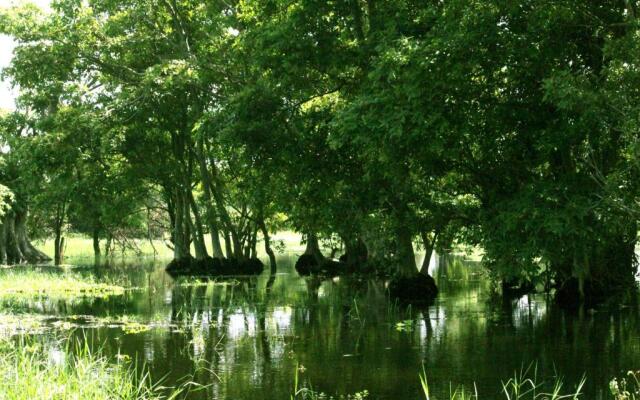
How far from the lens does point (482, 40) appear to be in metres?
14.7

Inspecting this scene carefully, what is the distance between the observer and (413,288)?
72.2 feet

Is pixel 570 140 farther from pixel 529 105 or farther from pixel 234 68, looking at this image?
pixel 234 68

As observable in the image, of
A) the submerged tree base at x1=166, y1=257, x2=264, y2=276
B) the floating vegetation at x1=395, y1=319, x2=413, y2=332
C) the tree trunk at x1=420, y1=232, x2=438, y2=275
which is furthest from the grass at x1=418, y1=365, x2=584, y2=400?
the submerged tree base at x1=166, y1=257, x2=264, y2=276

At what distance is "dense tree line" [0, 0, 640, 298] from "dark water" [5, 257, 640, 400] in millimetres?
1512

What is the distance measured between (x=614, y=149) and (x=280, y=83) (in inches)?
347

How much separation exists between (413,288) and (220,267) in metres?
13.7

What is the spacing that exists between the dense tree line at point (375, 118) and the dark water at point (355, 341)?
4.96 feet

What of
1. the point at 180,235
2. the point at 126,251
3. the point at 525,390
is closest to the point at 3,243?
the point at 180,235

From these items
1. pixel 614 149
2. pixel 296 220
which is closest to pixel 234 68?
pixel 296 220

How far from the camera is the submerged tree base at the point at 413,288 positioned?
21.8 m

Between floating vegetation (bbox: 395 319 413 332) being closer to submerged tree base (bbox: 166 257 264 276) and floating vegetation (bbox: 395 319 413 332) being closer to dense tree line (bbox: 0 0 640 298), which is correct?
dense tree line (bbox: 0 0 640 298)

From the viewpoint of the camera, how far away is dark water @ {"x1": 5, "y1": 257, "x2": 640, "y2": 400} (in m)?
10.4

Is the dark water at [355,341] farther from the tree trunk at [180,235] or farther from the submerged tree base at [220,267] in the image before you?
the tree trunk at [180,235]

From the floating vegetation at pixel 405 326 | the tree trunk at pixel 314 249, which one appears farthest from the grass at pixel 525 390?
the tree trunk at pixel 314 249
